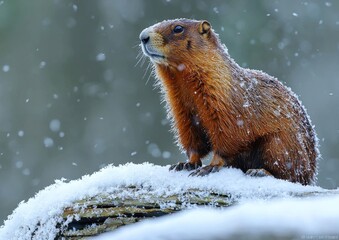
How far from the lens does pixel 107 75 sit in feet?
41.3

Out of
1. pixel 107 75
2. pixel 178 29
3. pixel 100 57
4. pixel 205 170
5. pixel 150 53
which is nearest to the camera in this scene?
pixel 205 170

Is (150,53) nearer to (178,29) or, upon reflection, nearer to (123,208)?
(178,29)

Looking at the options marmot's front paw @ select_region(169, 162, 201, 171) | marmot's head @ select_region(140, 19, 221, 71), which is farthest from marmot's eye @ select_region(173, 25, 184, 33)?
marmot's front paw @ select_region(169, 162, 201, 171)

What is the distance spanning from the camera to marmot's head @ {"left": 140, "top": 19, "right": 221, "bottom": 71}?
365 centimetres

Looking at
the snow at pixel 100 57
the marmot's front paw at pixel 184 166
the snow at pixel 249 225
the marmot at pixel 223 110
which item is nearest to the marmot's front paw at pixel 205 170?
the marmot at pixel 223 110

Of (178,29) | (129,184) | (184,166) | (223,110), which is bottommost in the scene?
(129,184)

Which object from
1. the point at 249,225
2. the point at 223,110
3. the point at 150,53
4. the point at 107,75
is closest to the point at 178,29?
the point at 150,53

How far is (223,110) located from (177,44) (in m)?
0.43

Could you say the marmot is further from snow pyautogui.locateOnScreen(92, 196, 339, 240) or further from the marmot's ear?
snow pyautogui.locateOnScreen(92, 196, 339, 240)

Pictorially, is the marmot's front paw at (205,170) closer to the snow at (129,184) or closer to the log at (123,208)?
the snow at (129,184)

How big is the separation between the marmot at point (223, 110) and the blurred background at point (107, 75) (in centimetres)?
762

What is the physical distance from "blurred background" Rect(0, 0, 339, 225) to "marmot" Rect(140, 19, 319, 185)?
7620 millimetres

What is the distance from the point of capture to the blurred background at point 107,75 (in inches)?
462

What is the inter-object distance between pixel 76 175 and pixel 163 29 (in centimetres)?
870
